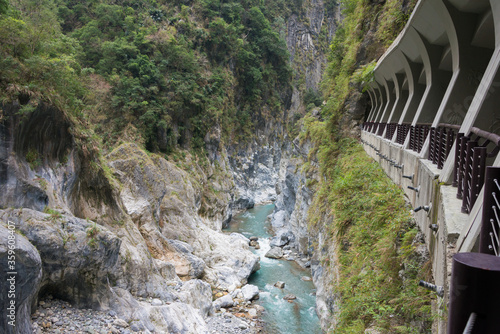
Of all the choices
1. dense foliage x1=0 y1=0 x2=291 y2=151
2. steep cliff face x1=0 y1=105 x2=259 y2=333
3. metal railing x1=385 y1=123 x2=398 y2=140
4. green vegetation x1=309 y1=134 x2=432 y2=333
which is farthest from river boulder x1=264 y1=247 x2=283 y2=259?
metal railing x1=385 y1=123 x2=398 y2=140

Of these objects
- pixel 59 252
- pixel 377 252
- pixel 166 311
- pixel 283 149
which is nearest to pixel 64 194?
pixel 59 252

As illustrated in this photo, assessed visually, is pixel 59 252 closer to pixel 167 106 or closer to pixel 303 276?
pixel 303 276

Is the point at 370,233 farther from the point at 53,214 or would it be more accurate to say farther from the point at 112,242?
the point at 53,214

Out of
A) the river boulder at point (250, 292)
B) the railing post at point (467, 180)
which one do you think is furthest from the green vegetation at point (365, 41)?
the river boulder at point (250, 292)

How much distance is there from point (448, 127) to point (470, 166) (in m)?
2.44

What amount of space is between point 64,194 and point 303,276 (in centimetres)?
1607

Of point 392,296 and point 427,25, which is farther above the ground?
point 427,25

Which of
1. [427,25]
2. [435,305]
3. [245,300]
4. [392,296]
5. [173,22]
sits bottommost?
[245,300]

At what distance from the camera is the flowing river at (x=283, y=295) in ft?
52.4

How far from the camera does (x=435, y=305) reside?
13.4 feet

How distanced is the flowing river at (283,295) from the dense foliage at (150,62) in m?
13.7

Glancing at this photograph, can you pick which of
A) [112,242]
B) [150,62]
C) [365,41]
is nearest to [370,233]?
[112,242]

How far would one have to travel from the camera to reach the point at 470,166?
11.5ft

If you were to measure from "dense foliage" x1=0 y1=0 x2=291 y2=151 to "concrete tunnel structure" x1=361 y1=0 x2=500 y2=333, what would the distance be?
1078 cm
